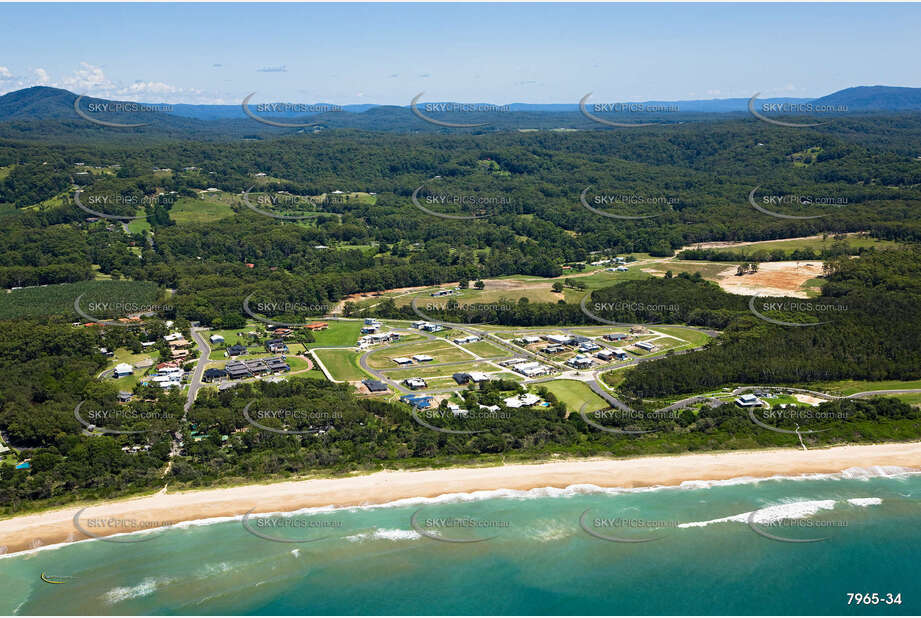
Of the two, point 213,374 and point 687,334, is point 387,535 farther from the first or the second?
point 687,334

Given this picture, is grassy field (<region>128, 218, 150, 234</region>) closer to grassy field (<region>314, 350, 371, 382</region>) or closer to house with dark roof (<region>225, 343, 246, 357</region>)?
house with dark roof (<region>225, 343, 246, 357</region>)

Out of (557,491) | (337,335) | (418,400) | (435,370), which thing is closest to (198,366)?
(337,335)

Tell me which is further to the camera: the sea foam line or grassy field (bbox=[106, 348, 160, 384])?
grassy field (bbox=[106, 348, 160, 384])

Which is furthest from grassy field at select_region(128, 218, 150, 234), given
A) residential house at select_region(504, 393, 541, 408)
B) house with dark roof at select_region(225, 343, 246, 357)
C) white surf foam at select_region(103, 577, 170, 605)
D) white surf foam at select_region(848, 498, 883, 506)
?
white surf foam at select_region(848, 498, 883, 506)

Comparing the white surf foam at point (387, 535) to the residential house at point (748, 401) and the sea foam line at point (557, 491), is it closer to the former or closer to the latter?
the sea foam line at point (557, 491)

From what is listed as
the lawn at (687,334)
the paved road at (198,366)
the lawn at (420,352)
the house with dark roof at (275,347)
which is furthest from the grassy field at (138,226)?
the lawn at (687,334)

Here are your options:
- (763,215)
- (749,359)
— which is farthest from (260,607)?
(763,215)
